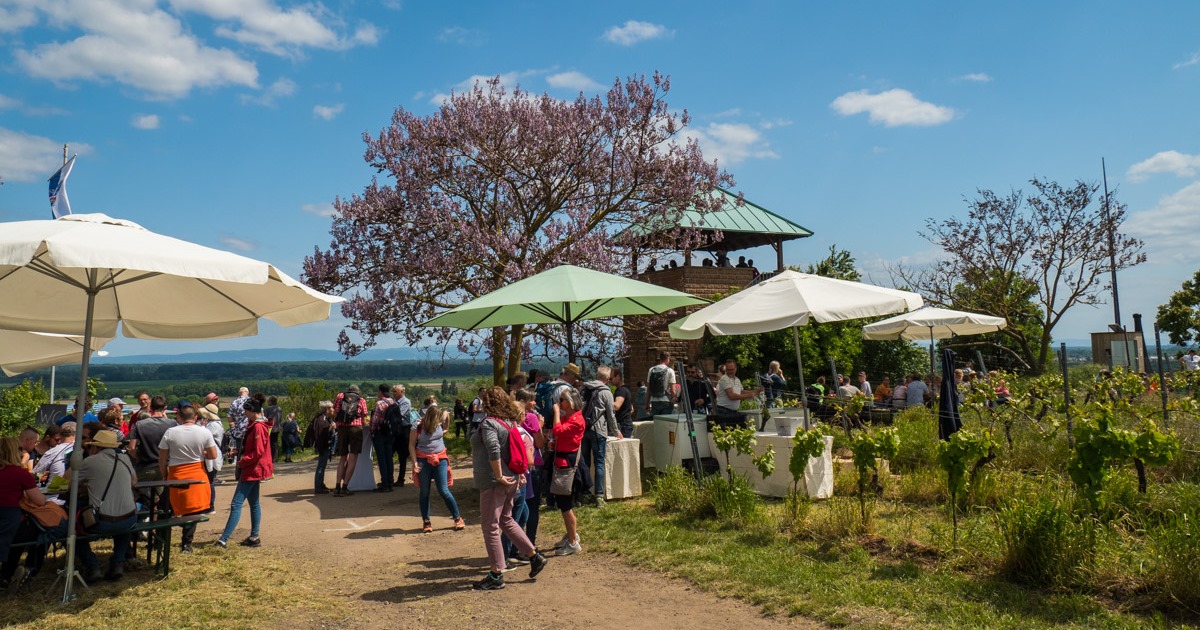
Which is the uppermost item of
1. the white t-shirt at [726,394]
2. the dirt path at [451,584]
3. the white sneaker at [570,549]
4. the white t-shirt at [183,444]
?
the white t-shirt at [726,394]

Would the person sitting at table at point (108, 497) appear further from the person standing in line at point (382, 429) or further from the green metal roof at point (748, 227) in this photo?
the green metal roof at point (748, 227)

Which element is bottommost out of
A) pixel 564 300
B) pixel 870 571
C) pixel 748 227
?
pixel 870 571

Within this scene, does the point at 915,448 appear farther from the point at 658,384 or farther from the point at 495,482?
the point at 495,482

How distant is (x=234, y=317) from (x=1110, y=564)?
816 cm

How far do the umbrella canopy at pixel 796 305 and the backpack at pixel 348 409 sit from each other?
5.88 meters

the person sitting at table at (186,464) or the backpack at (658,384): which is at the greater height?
the backpack at (658,384)

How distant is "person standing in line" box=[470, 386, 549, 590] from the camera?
6.59 metres

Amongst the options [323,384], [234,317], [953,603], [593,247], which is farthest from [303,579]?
[323,384]

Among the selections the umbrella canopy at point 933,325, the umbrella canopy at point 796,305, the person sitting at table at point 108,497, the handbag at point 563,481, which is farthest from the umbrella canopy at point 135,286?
the umbrella canopy at point 933,325

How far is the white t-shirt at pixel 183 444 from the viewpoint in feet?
25.7

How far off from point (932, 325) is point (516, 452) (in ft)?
38.4

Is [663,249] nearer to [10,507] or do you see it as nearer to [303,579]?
[303,579]

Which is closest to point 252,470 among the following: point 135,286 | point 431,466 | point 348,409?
point 431,466

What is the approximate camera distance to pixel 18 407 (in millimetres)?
20438
